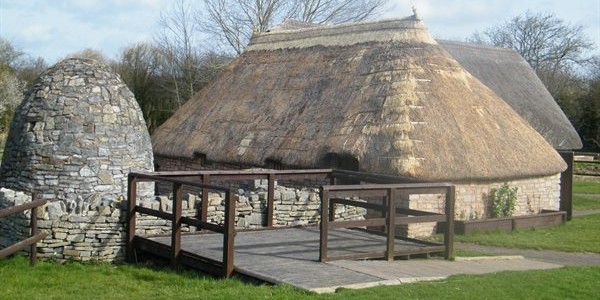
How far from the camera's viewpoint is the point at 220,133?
2183 centimetres

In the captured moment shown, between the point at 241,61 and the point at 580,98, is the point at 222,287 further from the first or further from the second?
the point at 580,98

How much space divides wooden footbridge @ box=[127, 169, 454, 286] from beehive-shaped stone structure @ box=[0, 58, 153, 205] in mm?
2356

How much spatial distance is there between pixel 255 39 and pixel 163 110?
15.4m

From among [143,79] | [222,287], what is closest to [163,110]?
[143,79]

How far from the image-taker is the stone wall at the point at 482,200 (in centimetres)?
1677

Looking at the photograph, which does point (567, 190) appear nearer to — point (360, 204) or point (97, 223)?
point (360, 204)

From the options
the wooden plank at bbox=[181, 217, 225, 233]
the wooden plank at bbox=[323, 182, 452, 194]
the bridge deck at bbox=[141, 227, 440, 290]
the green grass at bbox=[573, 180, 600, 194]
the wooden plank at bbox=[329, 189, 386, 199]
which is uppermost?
the wooden plank at bbox=[323, 182, 452, 194]

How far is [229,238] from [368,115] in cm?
903

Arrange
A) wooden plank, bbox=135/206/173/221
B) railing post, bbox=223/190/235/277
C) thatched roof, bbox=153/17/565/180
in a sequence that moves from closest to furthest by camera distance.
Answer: railing post, bbox=223/190/235/277 < wooden plank, bbox=135/206/173/221 < thatched roof, bbox=153/17/565/180

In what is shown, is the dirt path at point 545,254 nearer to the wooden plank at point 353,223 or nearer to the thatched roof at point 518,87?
the wooden plank at point 353,223

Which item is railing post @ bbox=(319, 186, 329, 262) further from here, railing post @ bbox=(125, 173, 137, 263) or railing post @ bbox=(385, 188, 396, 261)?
railing post @ bbox=(125, 173, 137, 263)

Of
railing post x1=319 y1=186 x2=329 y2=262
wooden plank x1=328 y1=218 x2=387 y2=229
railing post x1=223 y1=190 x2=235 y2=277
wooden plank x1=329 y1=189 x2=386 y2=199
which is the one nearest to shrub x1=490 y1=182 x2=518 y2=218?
wooden plank x1=329 y1=189 x2=386 y2=199

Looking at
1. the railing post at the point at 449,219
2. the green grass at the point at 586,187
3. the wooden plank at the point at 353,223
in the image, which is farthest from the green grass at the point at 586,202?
the wooden plank at the point at 353,223

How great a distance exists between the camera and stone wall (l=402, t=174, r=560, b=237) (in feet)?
55.0
